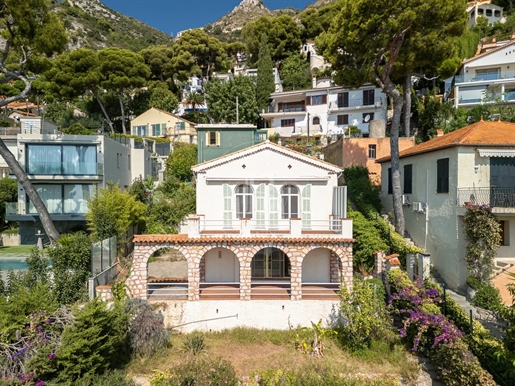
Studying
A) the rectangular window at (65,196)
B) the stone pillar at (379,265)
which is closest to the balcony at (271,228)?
the stone pillar at (379,265)

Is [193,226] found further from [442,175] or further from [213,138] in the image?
[442,175]

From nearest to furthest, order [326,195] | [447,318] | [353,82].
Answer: [447,318]
[326,195]
[353,82]

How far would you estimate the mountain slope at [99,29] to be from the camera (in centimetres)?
9700

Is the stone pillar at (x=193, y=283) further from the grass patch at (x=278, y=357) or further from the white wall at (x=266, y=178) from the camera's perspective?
the white wall at (x=266, y=178)

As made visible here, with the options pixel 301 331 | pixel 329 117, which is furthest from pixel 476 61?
pixel 301 331

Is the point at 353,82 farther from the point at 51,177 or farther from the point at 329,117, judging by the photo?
the point at 51,177

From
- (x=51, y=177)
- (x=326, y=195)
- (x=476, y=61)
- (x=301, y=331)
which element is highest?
(x=476, y=61)

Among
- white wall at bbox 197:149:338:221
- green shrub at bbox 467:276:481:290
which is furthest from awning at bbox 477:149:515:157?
white wall at bbox 197:149:338:221

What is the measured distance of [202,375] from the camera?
10.9 metres

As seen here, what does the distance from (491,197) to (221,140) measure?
15.7 m

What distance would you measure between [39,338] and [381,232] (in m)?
17.7

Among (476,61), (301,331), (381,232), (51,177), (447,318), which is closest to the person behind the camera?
(447,318)

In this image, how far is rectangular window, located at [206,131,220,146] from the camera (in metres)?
22.2

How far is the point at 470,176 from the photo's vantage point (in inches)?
614
